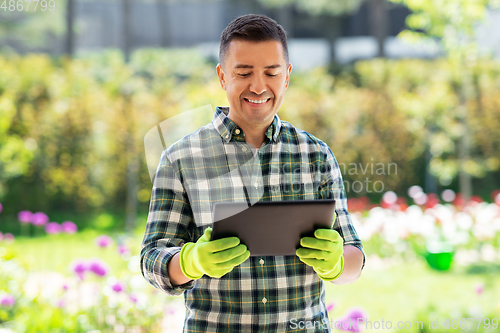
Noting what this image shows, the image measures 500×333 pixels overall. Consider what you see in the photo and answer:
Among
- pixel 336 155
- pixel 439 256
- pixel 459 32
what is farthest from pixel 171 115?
pixel 459 32

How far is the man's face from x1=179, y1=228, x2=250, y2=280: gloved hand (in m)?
0.30

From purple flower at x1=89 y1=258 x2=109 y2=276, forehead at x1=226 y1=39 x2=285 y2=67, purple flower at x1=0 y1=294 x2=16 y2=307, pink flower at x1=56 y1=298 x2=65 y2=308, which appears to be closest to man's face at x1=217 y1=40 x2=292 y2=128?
forehead at x1=226 y1=39 x2=285 y2=67

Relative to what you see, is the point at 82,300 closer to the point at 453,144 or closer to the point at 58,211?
the point at 58,211

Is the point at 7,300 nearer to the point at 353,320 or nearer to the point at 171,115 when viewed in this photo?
the point at 353,320

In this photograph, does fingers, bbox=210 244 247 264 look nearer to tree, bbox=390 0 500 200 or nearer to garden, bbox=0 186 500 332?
garden, bbox=0 186 500 332

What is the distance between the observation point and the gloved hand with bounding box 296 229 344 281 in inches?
35.1

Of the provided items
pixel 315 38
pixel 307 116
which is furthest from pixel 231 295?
pixel 315 38

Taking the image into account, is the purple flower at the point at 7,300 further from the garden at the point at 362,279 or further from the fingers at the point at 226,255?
the fingers at the point at 226,255

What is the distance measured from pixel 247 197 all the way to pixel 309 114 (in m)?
3.07

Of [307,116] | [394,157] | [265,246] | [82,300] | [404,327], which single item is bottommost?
[404,327]

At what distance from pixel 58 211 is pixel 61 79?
1101mm

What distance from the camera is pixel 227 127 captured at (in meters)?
1.04

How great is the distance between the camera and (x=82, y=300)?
7.51 feet

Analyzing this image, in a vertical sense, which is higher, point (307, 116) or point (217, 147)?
point (307, 116)
